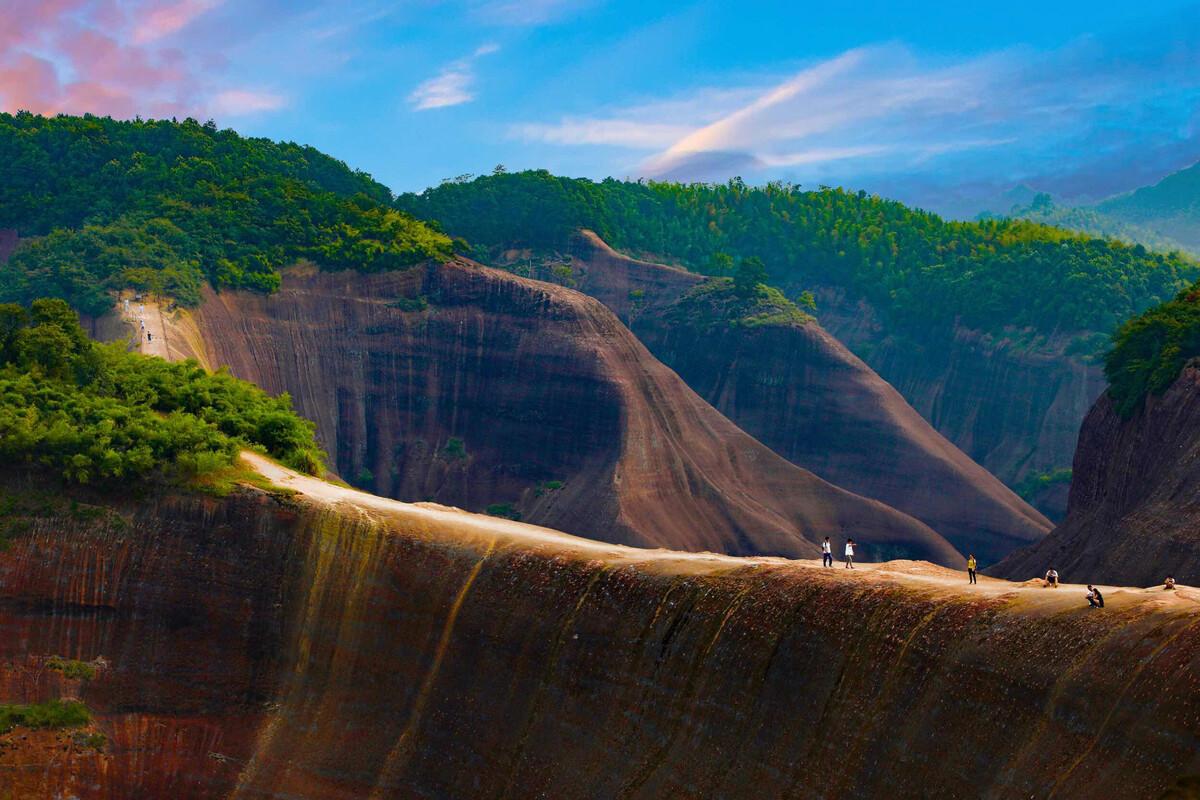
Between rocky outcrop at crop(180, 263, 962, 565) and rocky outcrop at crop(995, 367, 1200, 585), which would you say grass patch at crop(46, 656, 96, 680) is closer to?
rocky outcrop at crop(995, 367, 1200, 585)

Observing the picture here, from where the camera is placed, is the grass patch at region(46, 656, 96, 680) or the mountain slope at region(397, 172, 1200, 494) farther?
the mountain slope at region(397, 172, 1200, 494)

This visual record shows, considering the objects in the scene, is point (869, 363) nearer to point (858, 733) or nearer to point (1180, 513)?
point (1180, 513)

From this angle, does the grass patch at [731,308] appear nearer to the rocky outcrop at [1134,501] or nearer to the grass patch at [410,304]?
the grass patch at [410,304]

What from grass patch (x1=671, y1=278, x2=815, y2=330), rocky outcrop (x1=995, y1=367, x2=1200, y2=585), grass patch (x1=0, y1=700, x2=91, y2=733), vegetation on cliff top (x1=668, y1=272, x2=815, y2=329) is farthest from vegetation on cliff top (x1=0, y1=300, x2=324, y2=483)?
vegetation on cliff top (x1=668, y1=272, x2=815, y2=329)

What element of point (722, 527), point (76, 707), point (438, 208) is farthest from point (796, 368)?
point (76, 707)

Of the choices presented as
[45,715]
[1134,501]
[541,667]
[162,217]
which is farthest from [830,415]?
[45,715]

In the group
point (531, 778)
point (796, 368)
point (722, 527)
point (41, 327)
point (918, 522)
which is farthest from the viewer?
point (796, 368)

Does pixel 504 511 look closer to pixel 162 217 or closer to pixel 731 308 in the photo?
pixel 162 217
